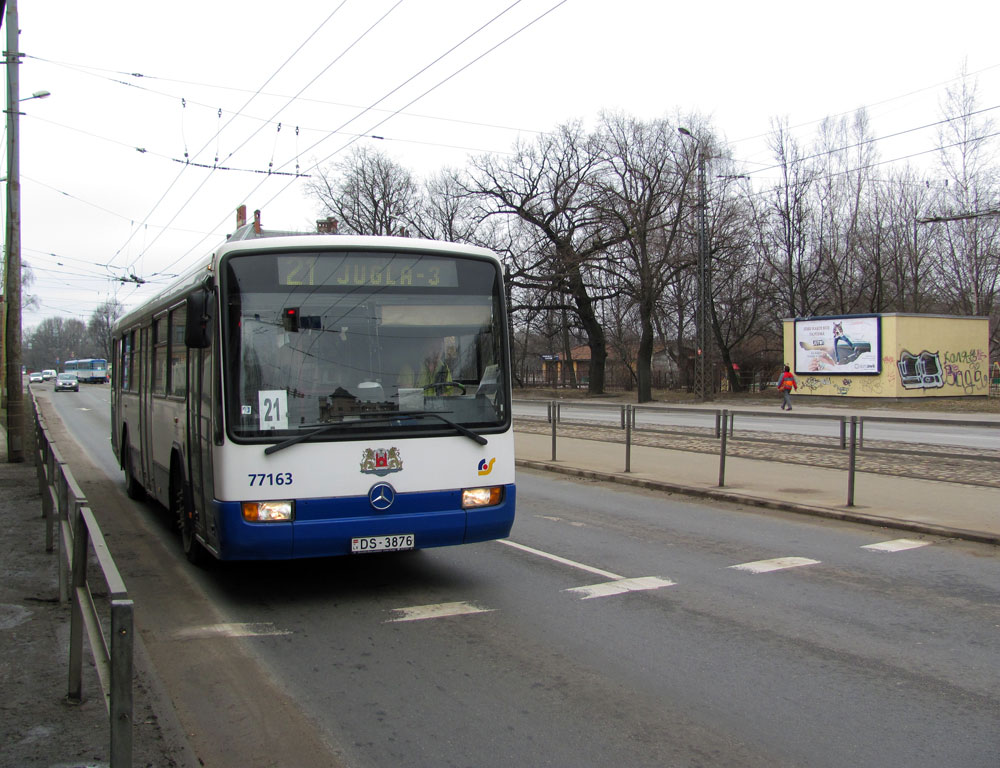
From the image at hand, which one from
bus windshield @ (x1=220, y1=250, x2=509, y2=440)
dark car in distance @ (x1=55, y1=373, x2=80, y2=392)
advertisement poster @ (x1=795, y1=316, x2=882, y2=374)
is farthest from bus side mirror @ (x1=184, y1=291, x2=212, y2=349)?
dark car in distance @ (x1=55, y1=373, x2=80, y2=392)

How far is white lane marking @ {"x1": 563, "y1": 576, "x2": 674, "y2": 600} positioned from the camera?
670 centimetres

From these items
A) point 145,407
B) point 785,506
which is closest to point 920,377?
point 785,506

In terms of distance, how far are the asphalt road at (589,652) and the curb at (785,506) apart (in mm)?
211

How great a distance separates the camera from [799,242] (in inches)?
1789

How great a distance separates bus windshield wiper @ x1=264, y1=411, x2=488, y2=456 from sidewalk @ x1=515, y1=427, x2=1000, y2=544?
5517 mm

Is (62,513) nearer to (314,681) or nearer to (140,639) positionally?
(140,639)

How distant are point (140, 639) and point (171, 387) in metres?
3.16

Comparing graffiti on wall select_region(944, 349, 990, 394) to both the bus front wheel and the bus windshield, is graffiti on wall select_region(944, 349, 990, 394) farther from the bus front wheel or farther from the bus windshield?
the bus windshield

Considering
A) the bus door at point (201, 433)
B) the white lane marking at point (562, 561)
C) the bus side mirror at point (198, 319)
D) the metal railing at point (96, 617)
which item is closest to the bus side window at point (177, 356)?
the bus door at point (201, 433)

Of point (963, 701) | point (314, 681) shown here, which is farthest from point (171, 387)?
point (963, 701)

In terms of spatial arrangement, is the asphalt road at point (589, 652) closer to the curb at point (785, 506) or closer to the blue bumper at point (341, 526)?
the curb at point (785, 506)

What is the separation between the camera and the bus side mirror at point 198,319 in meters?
6.13

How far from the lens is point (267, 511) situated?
6020 mm

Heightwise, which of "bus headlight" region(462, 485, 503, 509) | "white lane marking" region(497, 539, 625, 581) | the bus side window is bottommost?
"white lane marking" region(497, 539, 625, 581)
